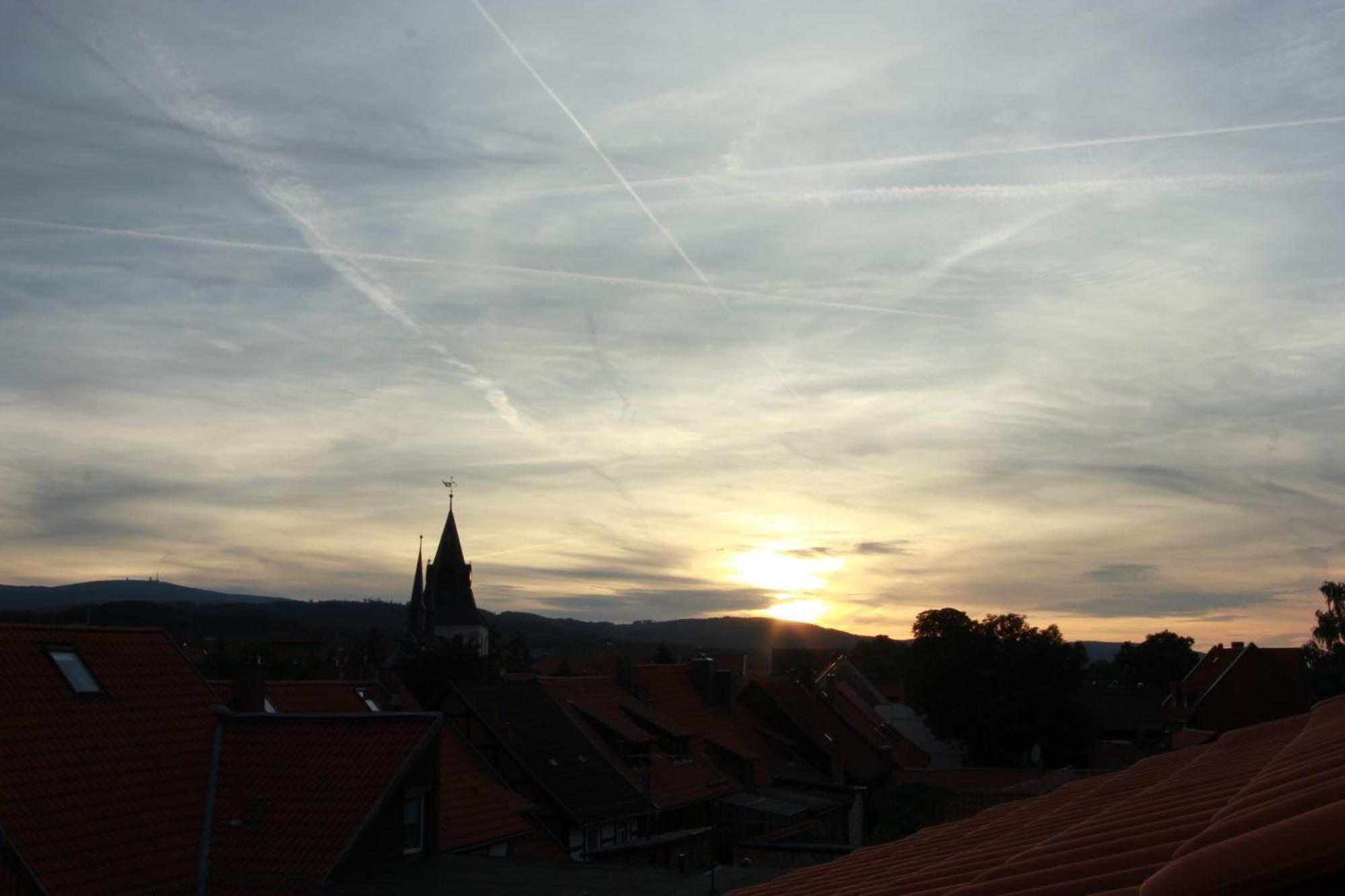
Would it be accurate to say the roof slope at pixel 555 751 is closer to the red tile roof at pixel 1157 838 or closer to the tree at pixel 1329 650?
the red tile roof at pixel 1157 838

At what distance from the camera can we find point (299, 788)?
20312 millimetres

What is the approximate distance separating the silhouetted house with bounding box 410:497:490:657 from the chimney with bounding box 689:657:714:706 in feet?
268

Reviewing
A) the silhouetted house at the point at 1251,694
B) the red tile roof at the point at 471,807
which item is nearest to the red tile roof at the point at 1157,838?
the red tile roof at the point at 471,807

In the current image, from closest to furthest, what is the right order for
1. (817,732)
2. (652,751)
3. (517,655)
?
(652,751), (817,732), (517,655)

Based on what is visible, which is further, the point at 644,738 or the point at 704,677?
the point at 704,677

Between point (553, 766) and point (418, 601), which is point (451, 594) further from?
point (553, 766)

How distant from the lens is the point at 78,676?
67.5 feet

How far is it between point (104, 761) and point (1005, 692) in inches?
1974

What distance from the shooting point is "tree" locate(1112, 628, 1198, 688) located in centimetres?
11862

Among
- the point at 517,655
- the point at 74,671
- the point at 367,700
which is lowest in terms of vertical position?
the point at 367,700

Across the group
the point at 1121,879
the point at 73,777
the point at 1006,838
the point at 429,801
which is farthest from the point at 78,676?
the point at 1121,879

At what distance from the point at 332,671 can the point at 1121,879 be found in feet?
221

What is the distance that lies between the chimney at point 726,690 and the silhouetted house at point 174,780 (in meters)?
31.8

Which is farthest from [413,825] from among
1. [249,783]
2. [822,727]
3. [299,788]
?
[822,727]
